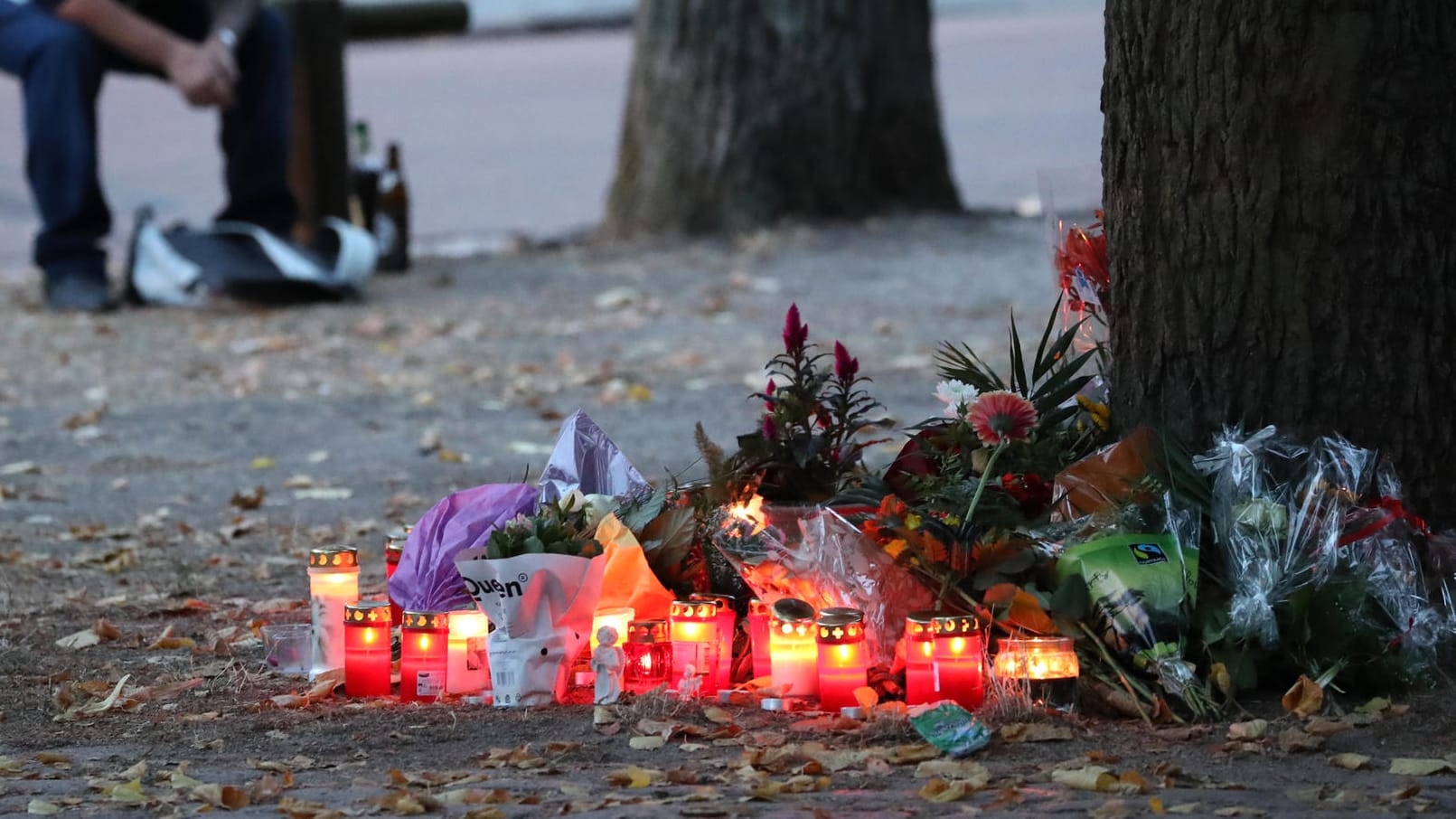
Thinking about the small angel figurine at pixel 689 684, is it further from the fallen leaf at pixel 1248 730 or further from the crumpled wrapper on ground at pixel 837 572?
the fallen leaf at pixel 1248 730

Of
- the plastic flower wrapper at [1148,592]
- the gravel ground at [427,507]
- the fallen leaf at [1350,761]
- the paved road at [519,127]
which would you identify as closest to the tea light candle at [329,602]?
the gravel ground at [427,507]

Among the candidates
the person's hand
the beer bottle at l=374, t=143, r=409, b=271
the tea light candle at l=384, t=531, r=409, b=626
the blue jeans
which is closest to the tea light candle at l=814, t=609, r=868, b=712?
the tea light candle at l=384, t=531, r=409, b=626

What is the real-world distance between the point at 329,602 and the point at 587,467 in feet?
1.77

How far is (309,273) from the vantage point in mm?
7992

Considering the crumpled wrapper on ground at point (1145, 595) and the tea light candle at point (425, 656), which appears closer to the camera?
the crumpled wrapper on ground at point (1145, 595)

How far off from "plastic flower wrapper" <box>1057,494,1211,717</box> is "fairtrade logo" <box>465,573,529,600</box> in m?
0.86

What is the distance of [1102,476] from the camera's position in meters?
3.17

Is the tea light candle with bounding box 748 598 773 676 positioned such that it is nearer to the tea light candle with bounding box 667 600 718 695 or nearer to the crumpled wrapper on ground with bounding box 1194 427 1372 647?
the tea light candle with bounding box 667 600 718 695

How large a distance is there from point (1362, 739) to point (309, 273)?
5.98 meters

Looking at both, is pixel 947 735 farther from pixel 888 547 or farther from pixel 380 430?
pixel 380 430

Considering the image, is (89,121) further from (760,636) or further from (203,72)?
(760,636)

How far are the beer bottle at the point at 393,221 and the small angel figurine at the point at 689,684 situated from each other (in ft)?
20.6

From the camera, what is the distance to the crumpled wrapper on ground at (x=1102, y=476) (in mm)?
3145

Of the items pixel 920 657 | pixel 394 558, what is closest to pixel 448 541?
pixel 394 558
